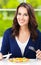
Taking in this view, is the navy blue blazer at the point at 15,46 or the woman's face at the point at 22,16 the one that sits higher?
the woman's face at the point at 22,16

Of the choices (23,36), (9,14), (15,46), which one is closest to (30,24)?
(23,36)

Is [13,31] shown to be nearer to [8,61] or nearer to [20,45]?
[20,45]

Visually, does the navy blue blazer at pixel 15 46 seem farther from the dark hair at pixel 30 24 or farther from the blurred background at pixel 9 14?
the blurred background at pixel 9 14

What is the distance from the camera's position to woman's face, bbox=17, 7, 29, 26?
2112 millimetres

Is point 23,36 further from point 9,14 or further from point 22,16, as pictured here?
point 9,14

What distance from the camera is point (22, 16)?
211 cm

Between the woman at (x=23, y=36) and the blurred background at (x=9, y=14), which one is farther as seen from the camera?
the blurred background at (x=9, y=14)

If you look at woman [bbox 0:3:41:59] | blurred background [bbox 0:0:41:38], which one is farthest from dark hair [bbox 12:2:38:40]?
blurred background [bbox 0:0:41:38]

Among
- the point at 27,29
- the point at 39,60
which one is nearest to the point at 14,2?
the point at 27,29

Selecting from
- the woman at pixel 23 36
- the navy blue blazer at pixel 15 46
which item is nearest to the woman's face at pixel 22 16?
the woman at pixel 23 36

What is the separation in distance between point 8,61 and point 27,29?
0.46 metres

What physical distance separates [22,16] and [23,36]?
0.23m

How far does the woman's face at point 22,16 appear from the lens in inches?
83.1

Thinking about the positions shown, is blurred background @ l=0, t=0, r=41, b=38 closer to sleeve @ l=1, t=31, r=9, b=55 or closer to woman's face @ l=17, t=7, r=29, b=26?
sleeve @ l=1, t=31, r=9, b=55
